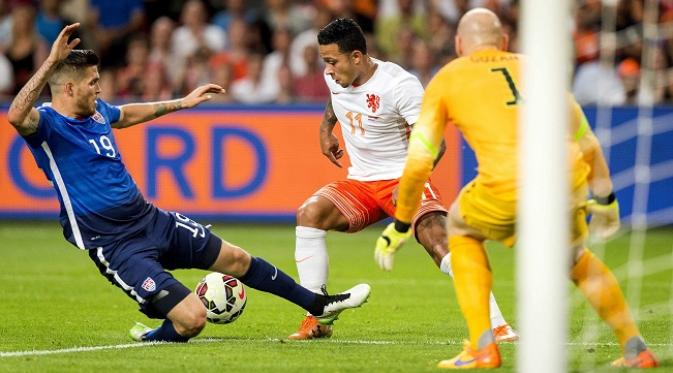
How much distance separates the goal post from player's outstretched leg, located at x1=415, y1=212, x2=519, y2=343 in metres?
3.18

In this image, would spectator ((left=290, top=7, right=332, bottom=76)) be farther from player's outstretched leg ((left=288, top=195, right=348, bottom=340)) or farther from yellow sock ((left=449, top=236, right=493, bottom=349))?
yellow sock ((left=449, top=236, right=493, bottom=349))

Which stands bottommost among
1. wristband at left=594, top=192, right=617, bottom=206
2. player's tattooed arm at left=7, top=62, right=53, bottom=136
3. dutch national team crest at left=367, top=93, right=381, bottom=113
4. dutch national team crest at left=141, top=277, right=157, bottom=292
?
dutch national team crest at left=141, top=277, right=157, bottom=292

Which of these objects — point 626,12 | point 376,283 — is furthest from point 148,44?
point 376,283

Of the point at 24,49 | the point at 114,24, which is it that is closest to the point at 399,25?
the point at 114,24

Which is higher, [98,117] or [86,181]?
[98,117]

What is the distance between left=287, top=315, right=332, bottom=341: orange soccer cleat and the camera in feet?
28.5

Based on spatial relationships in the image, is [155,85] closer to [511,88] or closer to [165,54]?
[165,54]

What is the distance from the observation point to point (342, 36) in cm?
895

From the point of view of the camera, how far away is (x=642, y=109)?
1664 centimetres

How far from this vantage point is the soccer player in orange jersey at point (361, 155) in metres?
8.94

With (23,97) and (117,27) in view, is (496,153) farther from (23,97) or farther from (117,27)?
(117,27)

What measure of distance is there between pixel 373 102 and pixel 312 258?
1.17 m

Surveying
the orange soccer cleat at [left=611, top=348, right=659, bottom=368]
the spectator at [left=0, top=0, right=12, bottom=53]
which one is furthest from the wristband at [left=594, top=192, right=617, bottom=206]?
the spectator at [left=0, top=0, right=12, bottom=53]

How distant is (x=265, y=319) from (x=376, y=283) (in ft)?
8.80
